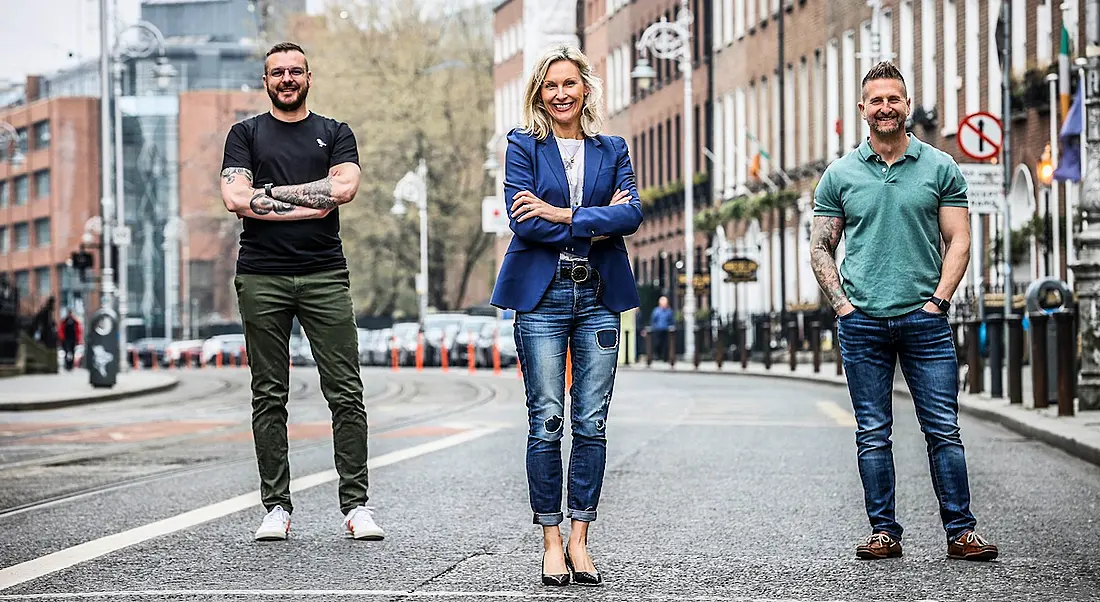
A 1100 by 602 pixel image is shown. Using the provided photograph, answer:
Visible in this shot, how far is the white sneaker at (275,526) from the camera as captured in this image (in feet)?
28.1

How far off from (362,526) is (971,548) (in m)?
2.40

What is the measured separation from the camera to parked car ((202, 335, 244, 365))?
78.2 metres

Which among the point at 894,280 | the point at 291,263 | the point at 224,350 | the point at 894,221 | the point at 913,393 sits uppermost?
the point at 894,221

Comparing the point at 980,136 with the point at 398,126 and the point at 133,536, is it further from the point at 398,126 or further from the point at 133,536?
the point at 398,126

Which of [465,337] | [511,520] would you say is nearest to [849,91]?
[465,337]

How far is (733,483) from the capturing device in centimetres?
1166

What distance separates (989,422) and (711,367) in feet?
83.6

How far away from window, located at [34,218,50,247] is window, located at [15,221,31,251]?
2.83 ft

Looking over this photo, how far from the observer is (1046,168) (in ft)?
107

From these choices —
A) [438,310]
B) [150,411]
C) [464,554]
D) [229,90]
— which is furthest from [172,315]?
[464,554]

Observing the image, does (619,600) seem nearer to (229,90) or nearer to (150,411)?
(150,411)

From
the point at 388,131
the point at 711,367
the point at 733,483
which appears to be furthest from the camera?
the point at 388,131

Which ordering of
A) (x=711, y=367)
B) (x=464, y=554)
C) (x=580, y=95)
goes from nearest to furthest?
(x=580, y=95)
(x=464, y=554)
(x=711, y=367)

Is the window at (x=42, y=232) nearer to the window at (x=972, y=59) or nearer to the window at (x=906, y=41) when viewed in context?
the window at (x=906, y=41)
